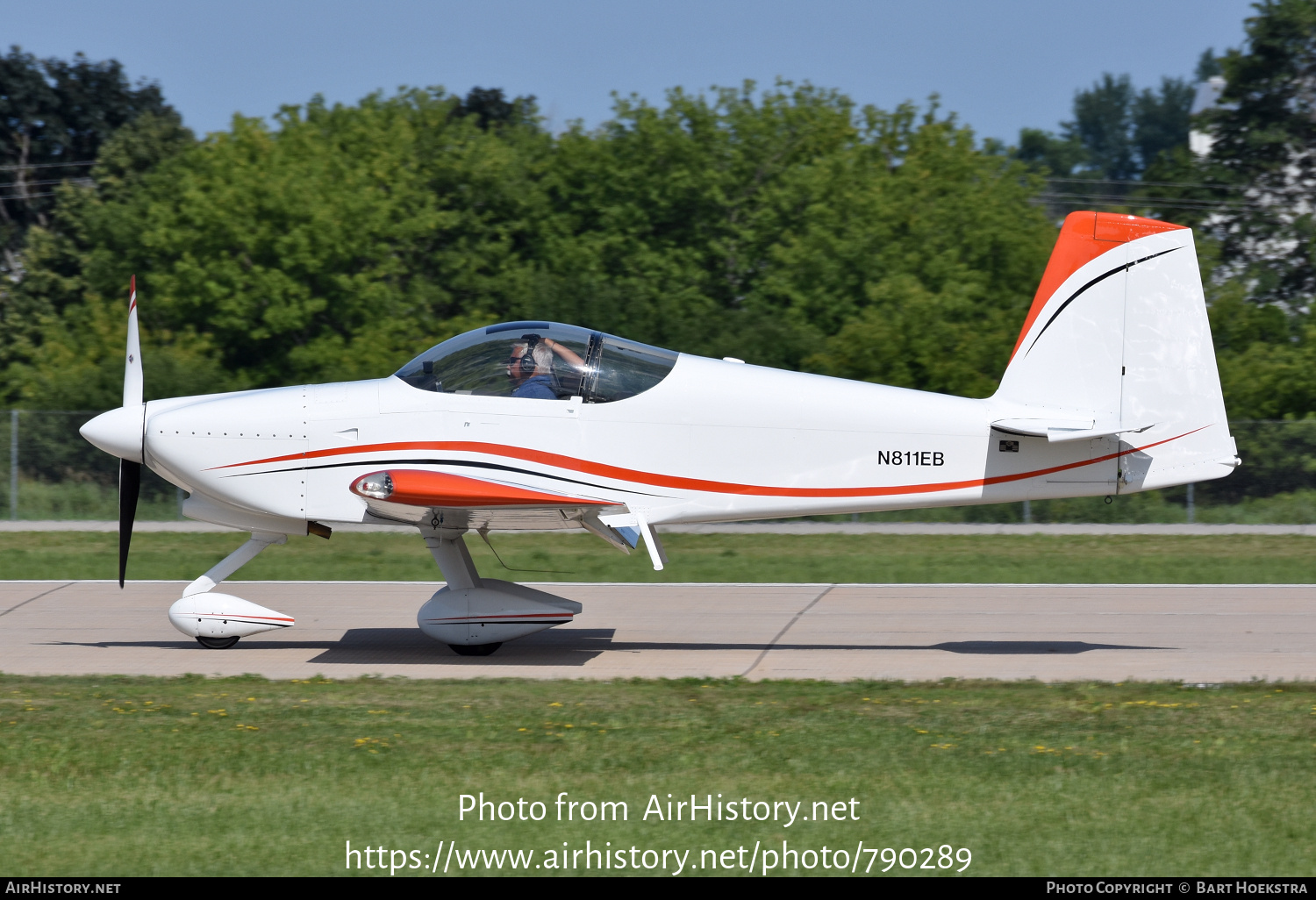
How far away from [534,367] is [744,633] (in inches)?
135

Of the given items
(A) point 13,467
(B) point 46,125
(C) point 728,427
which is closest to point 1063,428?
(C) point 728,427

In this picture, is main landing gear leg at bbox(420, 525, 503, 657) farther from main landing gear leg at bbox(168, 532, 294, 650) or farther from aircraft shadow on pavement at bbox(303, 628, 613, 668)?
main landing gear leg at bbox(168, 532, 294, 650)

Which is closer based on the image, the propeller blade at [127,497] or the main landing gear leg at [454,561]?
the main landing gear leg at [454,561]

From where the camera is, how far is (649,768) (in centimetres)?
726

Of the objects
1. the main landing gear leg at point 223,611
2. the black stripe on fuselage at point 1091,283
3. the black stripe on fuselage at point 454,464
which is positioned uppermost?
the black stripe on fuselage at point 1091,283

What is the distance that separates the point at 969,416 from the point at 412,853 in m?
6.15

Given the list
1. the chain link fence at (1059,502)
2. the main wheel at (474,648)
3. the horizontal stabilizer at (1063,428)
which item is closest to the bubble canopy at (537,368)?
the main wheel at (474,648)

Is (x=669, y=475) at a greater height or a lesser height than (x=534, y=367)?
lesser

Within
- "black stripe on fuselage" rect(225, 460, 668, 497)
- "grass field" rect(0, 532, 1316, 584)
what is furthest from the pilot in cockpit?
"grass field" rect(0, 532, 1316, 584)

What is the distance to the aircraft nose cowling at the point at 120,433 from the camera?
10.5 metres

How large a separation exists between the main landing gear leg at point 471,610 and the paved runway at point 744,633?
0.73ft

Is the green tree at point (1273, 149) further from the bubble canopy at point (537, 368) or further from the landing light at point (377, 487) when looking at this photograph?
the landing light at point (377, 487)

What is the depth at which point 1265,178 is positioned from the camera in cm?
3912

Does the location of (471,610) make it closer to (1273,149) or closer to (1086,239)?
(1086,239)
